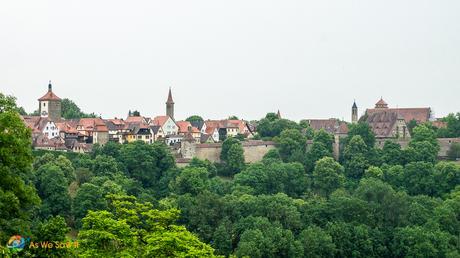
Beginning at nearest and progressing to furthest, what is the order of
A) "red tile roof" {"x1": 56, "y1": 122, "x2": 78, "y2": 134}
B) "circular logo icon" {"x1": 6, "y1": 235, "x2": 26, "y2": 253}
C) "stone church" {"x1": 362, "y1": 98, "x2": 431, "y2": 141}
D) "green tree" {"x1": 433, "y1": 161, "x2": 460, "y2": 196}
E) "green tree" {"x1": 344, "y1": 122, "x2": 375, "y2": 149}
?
"circular logo icon" {"x1": 6, "y1": 235, "x2": 26, "y2": 253} < "green tree" {"x1": 433, "y1": 161, "x2": 460, "y2": 196} < "red tile roof" {"x1": 56, "y1": 122, "x2": 78, "y2": 134} < "green tree" {"x1": 344, "y1": 122, "x2": 375, "y2": 149} < "stone church" {"x1": 362, "y1": 98, "x2": 431, "y2": 141}

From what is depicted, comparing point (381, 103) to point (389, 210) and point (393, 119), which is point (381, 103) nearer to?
point (393, 119)

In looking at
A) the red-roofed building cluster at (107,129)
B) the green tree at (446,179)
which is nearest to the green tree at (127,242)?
the red-roofed building cluster at (107,129)

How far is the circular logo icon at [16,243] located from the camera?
17438 millimetres

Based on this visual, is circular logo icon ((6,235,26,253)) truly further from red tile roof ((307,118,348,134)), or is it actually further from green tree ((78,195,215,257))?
red tile roof ((307,118,348,134))

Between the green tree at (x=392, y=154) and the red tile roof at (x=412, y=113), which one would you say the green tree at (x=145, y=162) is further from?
the red tile roof at (x=412, y=113)

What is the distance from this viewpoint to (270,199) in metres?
56.2

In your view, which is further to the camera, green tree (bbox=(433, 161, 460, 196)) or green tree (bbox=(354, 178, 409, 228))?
green tree (bbox=(433, 161, 460, 196))

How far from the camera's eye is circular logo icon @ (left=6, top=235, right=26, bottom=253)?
17438mm

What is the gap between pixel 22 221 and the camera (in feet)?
60.7

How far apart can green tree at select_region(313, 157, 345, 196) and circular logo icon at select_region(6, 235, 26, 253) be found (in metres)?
53.4

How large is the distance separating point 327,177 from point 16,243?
53.7 metres

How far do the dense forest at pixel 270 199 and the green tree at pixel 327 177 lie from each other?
0.33ft

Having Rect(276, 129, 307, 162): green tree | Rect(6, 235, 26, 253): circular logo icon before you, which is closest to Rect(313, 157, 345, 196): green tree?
Rect(276, 129, 307, 162): green tree

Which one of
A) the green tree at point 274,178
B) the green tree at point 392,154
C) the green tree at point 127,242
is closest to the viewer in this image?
the green tree at point 127,242
